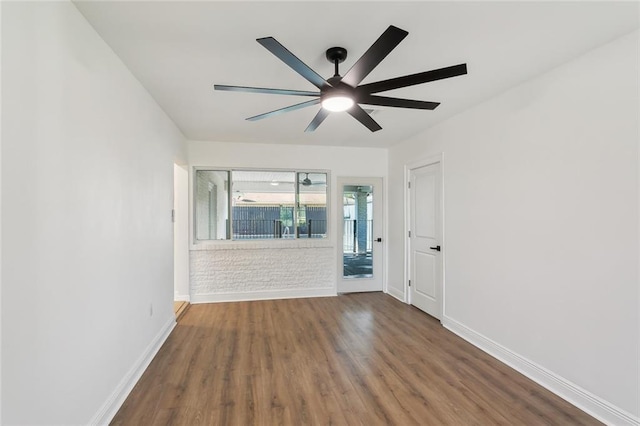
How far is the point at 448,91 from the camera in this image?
2830mm

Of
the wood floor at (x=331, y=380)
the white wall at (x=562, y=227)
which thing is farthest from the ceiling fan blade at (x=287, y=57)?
the wood floor at (x=331, y=380)

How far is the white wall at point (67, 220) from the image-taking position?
1.24 metres

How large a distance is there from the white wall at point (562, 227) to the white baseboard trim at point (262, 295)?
2.29 metres

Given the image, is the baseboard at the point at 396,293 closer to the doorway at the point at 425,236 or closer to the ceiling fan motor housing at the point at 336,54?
the doorway at the point at 425,236

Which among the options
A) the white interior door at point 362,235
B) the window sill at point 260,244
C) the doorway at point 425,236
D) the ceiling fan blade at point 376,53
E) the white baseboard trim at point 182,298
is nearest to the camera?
the ceiling fan blade at point 376,53

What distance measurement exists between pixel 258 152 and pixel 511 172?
3542mm

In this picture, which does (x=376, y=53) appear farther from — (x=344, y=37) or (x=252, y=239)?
(x=252, y=239)

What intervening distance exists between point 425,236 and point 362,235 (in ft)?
4.32

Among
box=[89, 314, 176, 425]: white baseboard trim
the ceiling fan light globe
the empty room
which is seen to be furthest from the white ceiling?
box=[89, 314, 176, 425]: white baseboard trim

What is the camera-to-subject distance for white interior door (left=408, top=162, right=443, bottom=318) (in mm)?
3900

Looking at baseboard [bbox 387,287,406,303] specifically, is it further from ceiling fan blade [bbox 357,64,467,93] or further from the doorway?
ceiling fan blade [bbox 357,64,467,93]

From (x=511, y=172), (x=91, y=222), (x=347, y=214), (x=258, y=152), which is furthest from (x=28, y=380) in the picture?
(x=347, y=214)

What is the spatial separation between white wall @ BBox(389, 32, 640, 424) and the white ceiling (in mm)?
269

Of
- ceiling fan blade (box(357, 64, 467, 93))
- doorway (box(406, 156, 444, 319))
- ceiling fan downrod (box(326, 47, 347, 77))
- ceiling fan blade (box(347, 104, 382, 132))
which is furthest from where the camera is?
doorway (box(406, 156, 444, 319))
